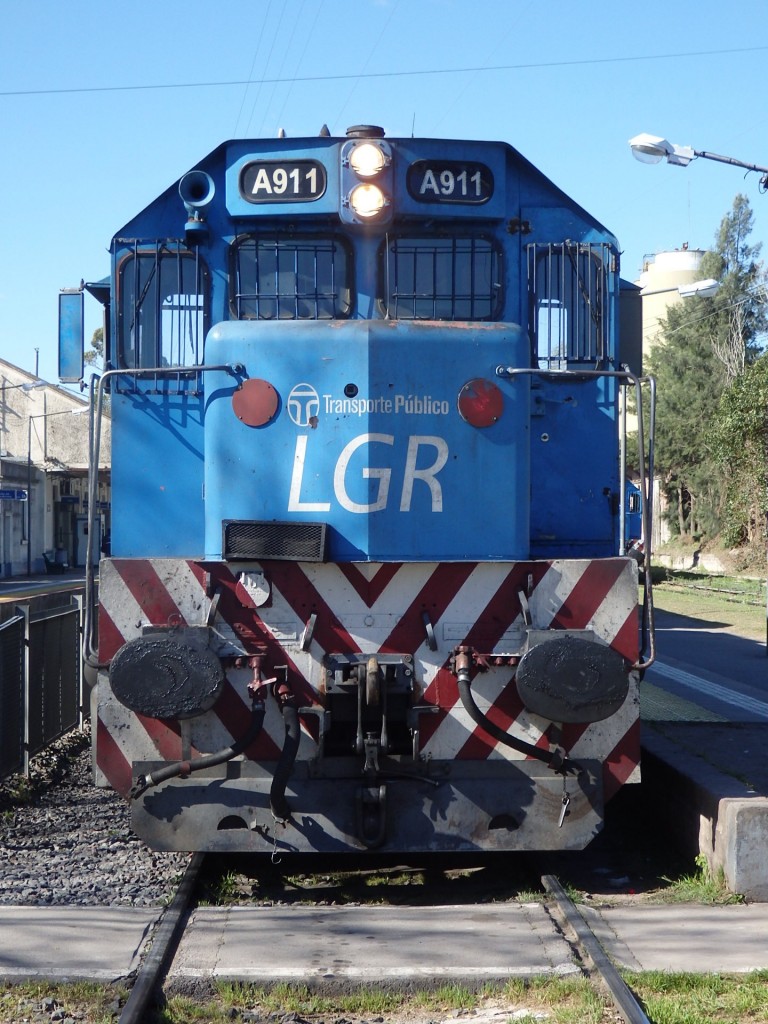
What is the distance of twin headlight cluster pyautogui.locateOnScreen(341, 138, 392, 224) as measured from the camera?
5590mm

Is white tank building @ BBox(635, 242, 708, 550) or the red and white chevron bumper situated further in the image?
white tank building @ BBox(635, 242, 708, 550)

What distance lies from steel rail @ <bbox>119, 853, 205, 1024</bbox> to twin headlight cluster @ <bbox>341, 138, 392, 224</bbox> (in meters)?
3.30

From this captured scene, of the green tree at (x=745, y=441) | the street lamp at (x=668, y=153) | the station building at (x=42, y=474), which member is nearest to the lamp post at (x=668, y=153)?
the street lamp at (x=668, y=153)

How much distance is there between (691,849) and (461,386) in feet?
9.32

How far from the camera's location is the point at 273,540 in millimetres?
5414

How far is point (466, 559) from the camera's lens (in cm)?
559

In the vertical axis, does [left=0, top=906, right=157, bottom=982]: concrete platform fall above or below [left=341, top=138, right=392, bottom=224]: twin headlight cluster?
below

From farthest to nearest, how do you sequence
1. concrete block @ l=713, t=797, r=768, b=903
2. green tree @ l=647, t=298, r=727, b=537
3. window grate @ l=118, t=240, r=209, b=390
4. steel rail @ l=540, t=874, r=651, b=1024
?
green tree @ l=647, t=298, r=727, b=537 → window grate @ l=118, t=240, r=209, b=390 → concrete block @ l=713, t=797, r=768, b=903 → steel rail @ l=540, t=874, r=651, b=1024

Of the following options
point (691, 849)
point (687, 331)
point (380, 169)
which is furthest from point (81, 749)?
point (687, 331)

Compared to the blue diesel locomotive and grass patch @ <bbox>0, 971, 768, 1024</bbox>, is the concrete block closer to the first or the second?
the blue diesel locomotive

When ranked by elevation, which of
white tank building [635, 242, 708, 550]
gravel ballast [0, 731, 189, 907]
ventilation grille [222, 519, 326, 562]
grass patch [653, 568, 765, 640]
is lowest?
grass patch [653, 568, 765, 640]

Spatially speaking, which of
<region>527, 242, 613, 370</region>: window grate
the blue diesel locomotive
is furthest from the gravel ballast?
<region>527, 242, 613, 370</region>: window grate

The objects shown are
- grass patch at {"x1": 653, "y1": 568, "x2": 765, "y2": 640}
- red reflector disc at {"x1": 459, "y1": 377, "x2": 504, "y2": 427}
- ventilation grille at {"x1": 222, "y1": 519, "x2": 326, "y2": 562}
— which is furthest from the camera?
grass patch at {"x1": 653, "y1": 568, "x2": 765, "y2": 640}

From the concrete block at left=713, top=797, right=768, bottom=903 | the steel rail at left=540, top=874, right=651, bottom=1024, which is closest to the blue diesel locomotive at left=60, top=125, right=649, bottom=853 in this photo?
the steel rail at left=540, top=874, right=651, bottom=1024
